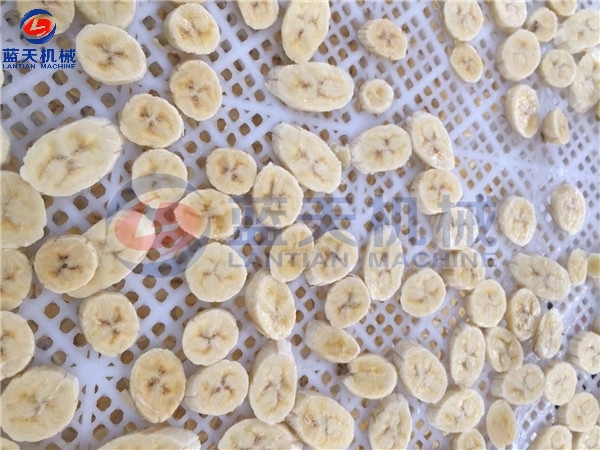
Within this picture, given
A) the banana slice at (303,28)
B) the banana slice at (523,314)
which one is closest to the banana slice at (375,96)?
the banana slice at (303,28)

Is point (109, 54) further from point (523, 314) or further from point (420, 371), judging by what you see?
point (523, 314)

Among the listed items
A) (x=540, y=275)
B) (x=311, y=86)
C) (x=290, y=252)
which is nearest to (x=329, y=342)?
(x=290, y=252)

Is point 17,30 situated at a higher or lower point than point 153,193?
higher

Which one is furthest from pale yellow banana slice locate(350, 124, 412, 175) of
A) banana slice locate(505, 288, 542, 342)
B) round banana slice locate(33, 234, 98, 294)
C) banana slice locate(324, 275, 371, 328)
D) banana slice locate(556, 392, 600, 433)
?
banana slice locate(556, 392, 600, 433)

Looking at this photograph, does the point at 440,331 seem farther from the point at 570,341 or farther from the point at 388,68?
the point at 388,68

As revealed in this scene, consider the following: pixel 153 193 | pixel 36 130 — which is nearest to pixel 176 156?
pixel 153 193
